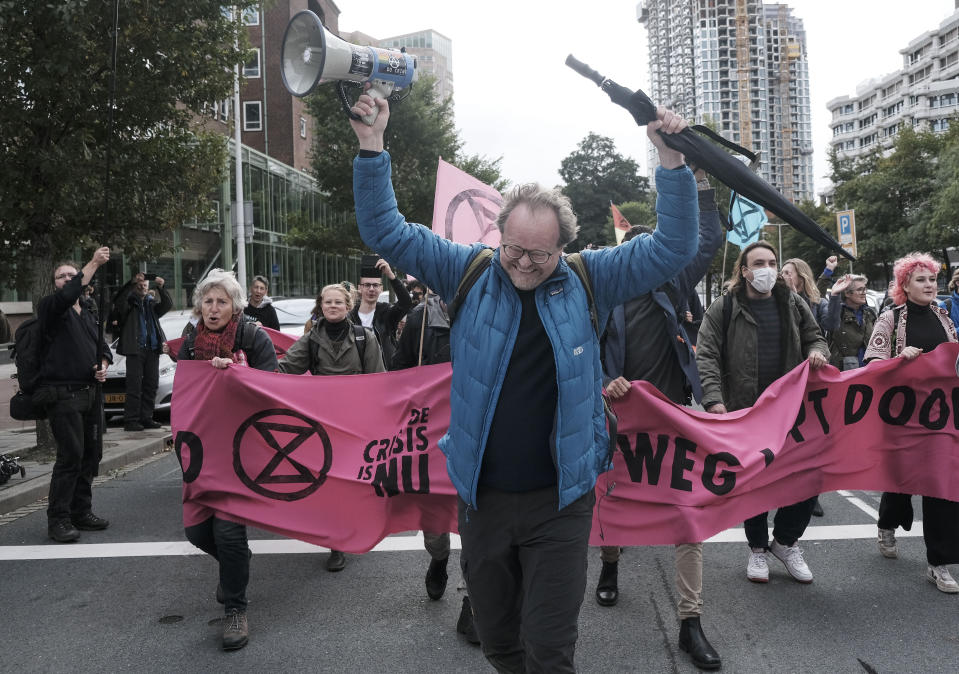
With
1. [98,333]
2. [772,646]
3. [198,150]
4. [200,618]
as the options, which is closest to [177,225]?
[198,150]

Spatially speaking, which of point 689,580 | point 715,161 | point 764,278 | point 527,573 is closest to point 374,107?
point 715,161

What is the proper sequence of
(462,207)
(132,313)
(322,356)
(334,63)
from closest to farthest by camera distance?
(334,63), (322,356), (462,207), (132,313)

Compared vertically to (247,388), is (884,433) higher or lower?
lower

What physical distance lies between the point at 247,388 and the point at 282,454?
0.43 meters

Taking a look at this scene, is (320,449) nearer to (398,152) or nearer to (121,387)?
(121,387)

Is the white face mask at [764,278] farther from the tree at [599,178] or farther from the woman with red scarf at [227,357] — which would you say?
the tree at [599,178]

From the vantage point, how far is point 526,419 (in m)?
2.68

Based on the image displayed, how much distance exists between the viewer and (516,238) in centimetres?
264

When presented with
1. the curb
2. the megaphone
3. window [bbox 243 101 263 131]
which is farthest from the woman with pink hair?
window [bbox 243 101 263 131]

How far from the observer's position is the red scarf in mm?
4727

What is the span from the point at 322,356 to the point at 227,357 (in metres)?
0.99

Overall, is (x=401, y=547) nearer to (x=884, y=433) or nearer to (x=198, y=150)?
(x=884, y=433)

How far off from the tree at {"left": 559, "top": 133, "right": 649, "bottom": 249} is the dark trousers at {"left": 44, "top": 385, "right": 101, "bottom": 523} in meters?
84.2

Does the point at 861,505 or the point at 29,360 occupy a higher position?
the point at 29,360
